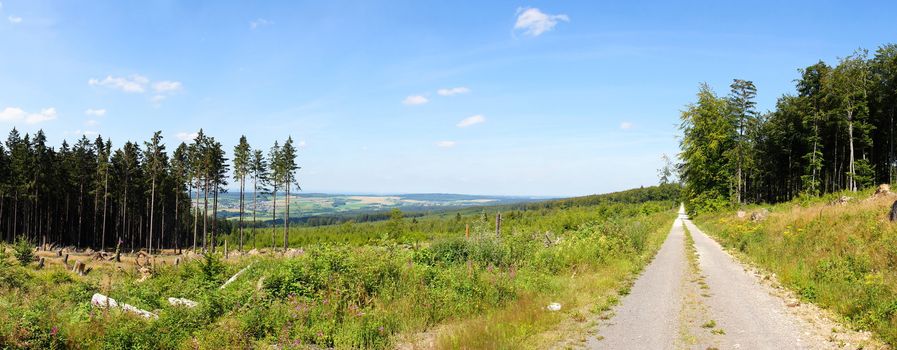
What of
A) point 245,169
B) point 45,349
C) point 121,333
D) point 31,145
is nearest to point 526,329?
point 121,333

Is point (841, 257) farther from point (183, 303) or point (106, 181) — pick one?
point (106, 181)

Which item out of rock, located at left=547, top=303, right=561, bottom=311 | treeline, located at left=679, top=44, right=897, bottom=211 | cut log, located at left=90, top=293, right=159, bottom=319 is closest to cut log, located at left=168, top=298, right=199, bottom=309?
cut log, located at left=90, top=293, right=159, bottom=319

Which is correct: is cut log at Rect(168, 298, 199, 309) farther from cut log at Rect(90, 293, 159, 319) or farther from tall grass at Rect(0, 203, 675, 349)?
cut log at Rect(90, 293, 159, 319)

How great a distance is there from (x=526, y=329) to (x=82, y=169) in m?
73.8

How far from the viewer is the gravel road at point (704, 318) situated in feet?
23.4

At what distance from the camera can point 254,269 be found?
1305 cm

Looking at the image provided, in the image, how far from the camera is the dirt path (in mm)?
7109

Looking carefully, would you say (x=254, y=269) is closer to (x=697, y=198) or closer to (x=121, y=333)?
(x=121, y=333)

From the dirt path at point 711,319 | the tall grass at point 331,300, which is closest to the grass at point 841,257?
the dirt path at point 711,319

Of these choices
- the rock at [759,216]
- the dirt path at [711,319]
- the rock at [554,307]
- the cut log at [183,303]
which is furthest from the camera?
the rock at [759,216]

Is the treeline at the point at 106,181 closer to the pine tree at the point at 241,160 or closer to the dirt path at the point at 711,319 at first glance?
the pine tree at the point at 241,160

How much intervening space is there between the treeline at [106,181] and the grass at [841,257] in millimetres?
57409

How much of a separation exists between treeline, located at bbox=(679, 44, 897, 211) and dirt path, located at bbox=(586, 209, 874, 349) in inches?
1391

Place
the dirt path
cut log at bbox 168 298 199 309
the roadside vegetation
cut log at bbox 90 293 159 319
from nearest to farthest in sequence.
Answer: the dirt path → the roadside vegetation → cut log at bbox 90 293 159 319 → cut log at bbox 168 298 199 309
